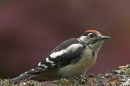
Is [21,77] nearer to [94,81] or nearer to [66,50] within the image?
[66,50]

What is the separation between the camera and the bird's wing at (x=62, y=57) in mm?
4617

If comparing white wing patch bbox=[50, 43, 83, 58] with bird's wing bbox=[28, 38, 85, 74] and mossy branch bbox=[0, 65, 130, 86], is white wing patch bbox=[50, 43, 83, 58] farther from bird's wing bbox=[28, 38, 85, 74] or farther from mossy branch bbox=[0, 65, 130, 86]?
mossy branch bbox=[0, 65, 130, 86]

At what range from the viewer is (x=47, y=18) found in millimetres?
8727

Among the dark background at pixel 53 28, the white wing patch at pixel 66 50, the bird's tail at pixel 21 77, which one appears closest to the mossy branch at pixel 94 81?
the bird's tail at pixel 21 77

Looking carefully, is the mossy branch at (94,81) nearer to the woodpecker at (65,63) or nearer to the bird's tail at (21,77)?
the bird's tail at (21,77)

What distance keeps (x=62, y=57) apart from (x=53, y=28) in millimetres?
3336

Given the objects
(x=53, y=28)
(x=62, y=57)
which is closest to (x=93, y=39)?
(x=62, y=57)

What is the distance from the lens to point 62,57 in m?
4.63

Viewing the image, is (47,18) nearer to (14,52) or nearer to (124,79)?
(14,52)

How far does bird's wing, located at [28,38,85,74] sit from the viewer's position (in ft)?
15.1

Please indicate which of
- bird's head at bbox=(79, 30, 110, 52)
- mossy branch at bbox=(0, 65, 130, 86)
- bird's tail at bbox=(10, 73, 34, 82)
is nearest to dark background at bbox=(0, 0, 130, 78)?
bird's head at bbox=(79, 30, 110, 52)

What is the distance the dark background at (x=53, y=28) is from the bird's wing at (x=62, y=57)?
2.70 meters

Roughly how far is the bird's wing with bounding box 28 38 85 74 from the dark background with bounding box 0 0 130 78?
2.70 m

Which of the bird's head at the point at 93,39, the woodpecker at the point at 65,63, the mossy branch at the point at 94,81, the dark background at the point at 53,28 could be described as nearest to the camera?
the mossy branch at the point at 94,81
